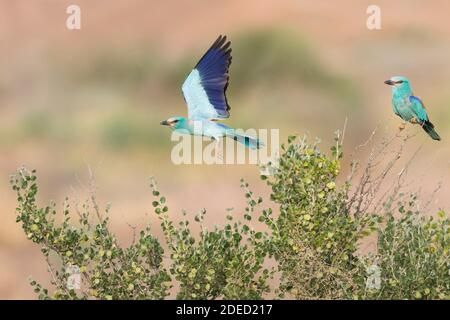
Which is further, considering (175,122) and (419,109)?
(419,109)

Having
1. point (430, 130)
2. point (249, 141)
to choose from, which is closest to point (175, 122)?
point (249, 141)

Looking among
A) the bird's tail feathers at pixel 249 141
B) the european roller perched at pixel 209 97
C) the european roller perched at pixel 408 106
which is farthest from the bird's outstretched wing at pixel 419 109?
the european roller perched at pixel 209 97

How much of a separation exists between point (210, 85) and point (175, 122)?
660 millimetres

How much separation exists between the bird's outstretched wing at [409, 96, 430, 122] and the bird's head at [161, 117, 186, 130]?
10.2 ft

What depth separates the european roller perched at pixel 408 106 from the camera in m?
10.9

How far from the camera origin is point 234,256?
8164 millimetres

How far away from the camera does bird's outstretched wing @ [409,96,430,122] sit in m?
10.9

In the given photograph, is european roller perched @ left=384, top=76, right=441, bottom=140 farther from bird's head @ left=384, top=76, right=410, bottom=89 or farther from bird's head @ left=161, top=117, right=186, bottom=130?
bird's head @ left=161, top=117, right=186, bottom=130

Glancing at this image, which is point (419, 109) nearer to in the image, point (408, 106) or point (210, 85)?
point (408, 106)

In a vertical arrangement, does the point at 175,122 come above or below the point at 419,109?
below

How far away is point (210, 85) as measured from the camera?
34.1 ft

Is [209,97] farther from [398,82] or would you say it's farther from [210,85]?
[398,82]
